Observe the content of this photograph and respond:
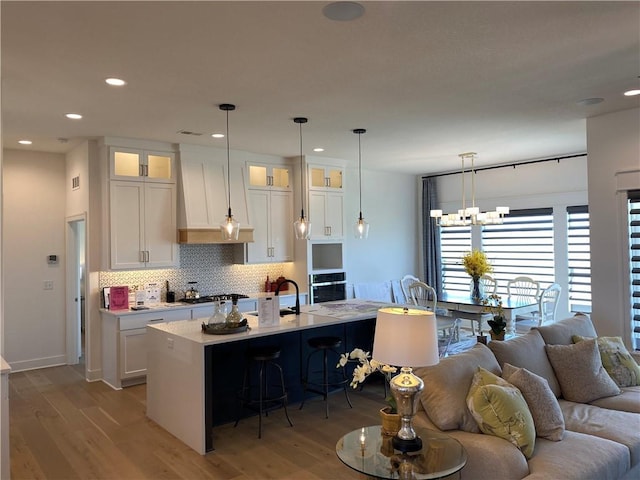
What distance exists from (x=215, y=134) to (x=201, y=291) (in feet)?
7.43

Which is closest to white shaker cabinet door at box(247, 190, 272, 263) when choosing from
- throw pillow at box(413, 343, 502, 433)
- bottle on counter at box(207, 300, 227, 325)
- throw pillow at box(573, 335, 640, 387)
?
bottle on counter at box(207, 300, 227, 325)

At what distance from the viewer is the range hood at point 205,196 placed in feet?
20.0

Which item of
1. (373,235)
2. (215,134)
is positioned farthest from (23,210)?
(373,235)

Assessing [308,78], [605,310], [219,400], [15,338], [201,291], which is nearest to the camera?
[308,78]

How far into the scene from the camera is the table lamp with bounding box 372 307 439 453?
2488mm

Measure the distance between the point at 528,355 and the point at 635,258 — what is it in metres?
2.05

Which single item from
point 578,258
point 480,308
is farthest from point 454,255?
point 480,308

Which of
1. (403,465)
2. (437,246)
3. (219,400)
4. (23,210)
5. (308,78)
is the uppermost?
(308,78)

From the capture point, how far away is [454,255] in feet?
28.7

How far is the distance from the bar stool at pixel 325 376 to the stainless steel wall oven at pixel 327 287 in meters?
1.95

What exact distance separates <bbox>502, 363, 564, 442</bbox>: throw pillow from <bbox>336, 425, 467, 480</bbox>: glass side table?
0.63 m

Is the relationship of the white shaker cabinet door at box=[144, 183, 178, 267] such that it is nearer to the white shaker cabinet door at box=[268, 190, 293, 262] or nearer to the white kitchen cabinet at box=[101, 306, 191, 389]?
the white kitchen cabinet at box=[101, 306, 191, 389]

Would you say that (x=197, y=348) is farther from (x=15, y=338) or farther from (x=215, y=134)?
(x=15, y=338)

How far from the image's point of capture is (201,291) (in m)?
6.63
